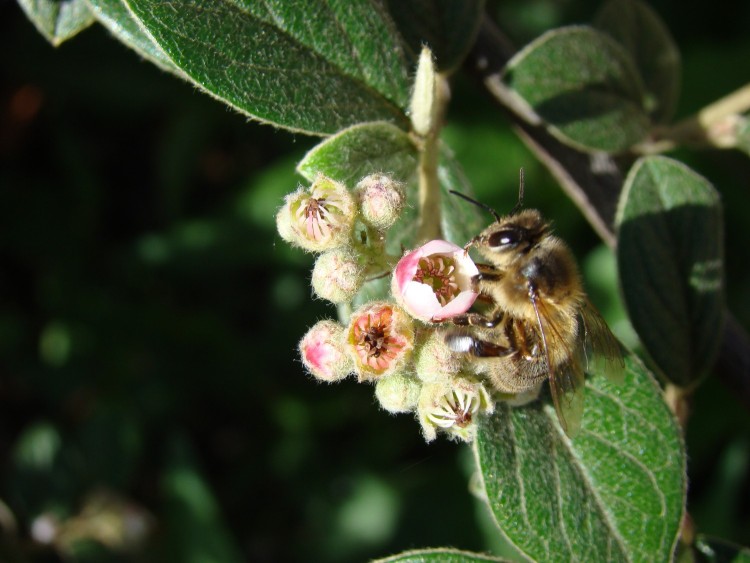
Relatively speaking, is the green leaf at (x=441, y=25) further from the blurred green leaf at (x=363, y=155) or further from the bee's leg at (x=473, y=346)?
the bee's leg at (x=473, y=346)

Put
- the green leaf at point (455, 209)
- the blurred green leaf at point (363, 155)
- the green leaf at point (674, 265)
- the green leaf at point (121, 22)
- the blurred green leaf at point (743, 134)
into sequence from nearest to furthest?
the blurred green leaf at point (363, 155) → the green leaf at point (121, 22) → the green leaf at point (455, 209) → the green leaf at point (674, 265) → the blurred green leaf at point (743, 134)

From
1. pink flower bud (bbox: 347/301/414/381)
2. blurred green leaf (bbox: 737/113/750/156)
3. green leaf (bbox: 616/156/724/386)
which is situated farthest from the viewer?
blurred green leaf (bbox: 737/113/750/156)

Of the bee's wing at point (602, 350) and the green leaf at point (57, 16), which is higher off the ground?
the green leaf at point (57, 16)

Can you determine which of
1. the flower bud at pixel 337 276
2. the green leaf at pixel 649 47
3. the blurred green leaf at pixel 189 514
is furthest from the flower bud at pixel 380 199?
the blurred green leaf at pixel 189 514

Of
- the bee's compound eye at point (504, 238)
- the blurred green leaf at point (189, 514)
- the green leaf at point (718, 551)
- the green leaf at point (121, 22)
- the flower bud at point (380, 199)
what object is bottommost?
the blurred green leaf at point (189, 514)

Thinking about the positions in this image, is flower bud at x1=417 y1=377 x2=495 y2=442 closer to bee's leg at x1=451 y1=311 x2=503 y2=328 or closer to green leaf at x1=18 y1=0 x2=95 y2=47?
bee's leg at x1=451 y1=311 x2=503 y2=328

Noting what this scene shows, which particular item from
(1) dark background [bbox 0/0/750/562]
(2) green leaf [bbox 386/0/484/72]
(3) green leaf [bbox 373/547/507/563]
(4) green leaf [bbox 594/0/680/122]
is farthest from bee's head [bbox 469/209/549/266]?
(1) dark background [bbox 0/0/750/562]

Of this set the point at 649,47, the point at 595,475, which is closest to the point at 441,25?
the point at 649,47
